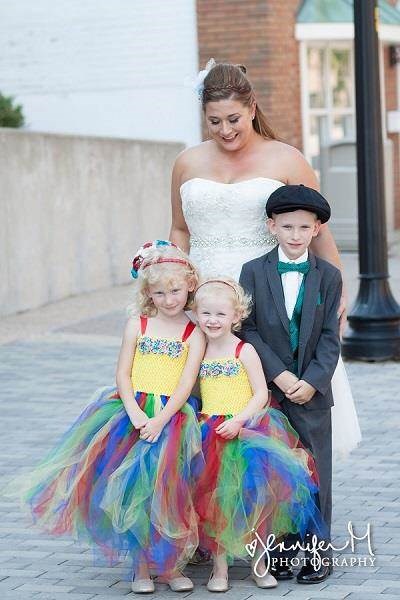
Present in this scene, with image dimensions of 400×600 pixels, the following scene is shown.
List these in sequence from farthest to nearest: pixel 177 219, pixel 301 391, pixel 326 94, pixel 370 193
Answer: pixel 326 94 → pixel 370 193 → pixel 177 219 → pixel 301 391

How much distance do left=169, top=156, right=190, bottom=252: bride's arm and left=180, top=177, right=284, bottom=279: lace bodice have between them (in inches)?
4.2

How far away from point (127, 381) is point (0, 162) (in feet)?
25.5

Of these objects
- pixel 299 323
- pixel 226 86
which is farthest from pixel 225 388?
pixel 226 86

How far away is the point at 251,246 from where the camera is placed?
553 centimetres

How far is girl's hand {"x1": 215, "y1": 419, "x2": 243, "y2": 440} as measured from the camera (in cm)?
514

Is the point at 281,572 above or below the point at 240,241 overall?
below

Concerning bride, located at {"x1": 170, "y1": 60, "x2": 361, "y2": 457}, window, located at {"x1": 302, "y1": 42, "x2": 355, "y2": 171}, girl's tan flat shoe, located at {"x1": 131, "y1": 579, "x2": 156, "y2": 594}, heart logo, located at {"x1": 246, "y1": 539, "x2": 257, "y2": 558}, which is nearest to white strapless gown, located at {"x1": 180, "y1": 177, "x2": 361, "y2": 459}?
bride, located at {"x1": 170, "y1": 60, "x2": 361, "y2": 457}

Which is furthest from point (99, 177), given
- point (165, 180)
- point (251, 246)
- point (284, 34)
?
point (251, 246)

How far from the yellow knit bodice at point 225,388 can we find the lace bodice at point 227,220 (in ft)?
1.21

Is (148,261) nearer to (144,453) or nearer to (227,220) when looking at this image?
(227,220)

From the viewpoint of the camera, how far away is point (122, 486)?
203 inches

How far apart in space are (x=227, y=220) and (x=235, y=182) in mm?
149

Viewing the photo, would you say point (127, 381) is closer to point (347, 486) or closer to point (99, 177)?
point (347, 486)

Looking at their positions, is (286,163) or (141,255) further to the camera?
(286,163)
